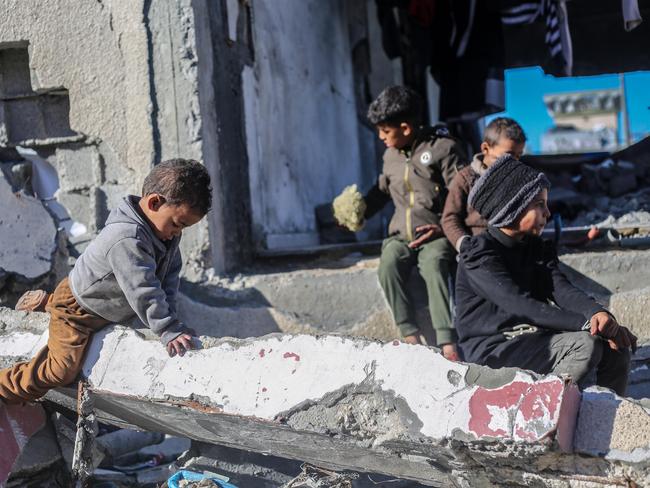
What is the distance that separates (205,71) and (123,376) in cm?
204

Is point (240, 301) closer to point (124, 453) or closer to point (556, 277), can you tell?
point (124, 453)

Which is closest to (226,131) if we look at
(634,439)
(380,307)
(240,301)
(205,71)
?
(205,71)

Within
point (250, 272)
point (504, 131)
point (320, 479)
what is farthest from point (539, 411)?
point (250, 272)

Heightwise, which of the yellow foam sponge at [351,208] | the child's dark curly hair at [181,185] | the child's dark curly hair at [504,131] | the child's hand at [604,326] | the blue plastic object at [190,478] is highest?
the child's dark curly hair at [504,131]

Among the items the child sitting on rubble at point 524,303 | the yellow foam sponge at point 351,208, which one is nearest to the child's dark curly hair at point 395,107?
the yellow foam sponge at point 351,208

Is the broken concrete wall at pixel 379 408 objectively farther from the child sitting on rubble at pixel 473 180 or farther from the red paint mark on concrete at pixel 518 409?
the child sitting on rubble at pixel 473 180

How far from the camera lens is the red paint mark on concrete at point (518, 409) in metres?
2.20

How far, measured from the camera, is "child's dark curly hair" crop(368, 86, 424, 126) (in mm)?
4180

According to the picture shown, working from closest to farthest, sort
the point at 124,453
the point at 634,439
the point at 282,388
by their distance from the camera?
the point at 634,439 < the point at 282,388 < the point at 124,453

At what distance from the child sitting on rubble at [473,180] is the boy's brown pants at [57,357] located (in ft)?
5.60

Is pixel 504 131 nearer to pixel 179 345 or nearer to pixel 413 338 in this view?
pixel 413 338

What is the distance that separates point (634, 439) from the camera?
2.18m

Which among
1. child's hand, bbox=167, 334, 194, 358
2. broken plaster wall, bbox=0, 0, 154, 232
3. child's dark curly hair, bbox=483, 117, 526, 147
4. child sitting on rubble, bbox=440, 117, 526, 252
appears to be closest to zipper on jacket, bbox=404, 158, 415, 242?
child sitting on rubble, bbox=440, 117, 526, 252

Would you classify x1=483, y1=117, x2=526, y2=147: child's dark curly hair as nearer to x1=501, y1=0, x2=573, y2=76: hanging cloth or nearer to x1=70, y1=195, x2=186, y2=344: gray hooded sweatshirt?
x1=70, y1=195, x2=186, y2=344: gray hooded sweatshirt
